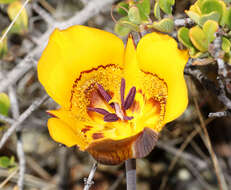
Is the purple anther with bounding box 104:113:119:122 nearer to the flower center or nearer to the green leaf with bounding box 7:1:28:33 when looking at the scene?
the flower center

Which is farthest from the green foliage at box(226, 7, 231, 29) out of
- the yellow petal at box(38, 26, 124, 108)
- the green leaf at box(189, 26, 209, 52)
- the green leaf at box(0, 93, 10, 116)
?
the green leaf at box(0, 93, 10, 116)

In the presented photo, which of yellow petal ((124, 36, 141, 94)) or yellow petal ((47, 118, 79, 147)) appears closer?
yellow petal ((47, 118, 79, 147))

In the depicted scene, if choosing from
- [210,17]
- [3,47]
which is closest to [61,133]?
[210,17]

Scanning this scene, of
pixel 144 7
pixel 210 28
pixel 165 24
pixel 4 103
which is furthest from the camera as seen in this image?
pixel 4 103

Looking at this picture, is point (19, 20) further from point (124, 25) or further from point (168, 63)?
point (168, 63)

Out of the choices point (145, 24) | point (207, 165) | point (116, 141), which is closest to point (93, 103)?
point (145, 24)

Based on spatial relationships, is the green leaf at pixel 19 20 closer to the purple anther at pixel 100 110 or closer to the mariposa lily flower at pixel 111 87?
the mariposa lily flower at pixel 111 87

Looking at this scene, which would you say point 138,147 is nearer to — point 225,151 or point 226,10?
point 226,10
